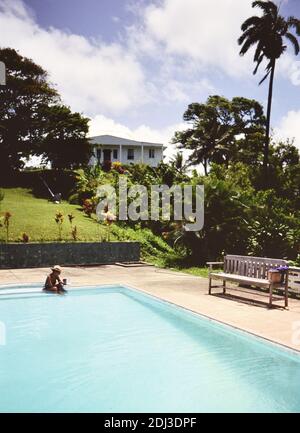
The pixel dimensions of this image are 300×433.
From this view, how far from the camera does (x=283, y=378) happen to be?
6.47 metres

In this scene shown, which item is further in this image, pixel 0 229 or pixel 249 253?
pixel 0 229

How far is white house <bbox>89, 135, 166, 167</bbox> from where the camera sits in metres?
61.8

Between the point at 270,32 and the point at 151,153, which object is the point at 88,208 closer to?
the point at 270,32

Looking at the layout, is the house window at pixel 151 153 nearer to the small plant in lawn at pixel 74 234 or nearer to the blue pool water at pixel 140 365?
the small plant in lawn at pixel 74 234

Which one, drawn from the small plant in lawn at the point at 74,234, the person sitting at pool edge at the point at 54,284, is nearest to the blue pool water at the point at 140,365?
the person sitting at pool edge at the point at 54,284

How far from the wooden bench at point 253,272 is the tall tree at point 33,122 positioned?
3046cm

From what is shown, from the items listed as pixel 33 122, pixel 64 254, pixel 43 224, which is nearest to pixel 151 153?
pixel 33 122

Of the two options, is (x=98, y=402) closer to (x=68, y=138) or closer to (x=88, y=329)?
(x=88, y=329)

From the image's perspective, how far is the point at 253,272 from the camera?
1136cm

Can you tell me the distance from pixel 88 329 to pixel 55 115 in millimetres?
35161

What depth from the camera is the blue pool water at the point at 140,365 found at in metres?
5.95

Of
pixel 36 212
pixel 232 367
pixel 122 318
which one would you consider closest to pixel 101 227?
pixel 36 212

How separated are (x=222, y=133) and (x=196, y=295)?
145 ft

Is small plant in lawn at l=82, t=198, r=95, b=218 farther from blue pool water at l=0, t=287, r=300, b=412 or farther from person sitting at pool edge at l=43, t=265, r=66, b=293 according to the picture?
blue pool water at l=0, t=287, r=300, b=412
